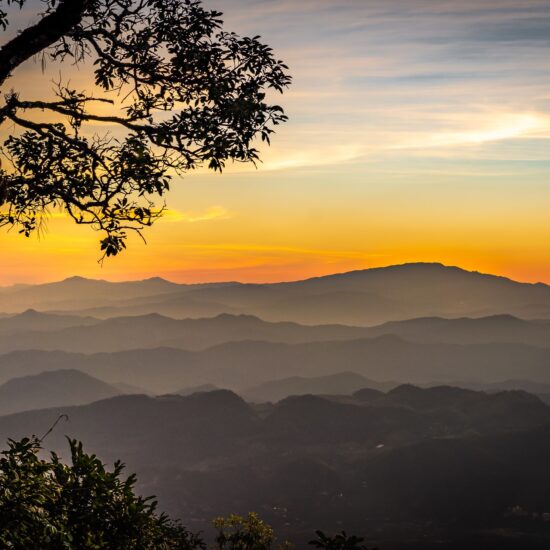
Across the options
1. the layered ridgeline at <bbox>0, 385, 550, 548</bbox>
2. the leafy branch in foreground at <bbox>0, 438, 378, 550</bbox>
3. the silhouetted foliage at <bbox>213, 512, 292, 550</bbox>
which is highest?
the leafy branch in foreground at <bbox>0, 438, 378, 550</bbox>

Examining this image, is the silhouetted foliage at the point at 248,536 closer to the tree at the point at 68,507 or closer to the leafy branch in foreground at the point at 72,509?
the leafy branch in foreground at the point at 72,509

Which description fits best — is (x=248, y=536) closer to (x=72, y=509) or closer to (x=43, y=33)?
(x=72, y=509)

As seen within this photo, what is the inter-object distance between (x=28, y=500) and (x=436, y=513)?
150501 mm

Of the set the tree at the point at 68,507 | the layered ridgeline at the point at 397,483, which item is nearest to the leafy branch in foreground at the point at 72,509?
the tree at the point at 68,507

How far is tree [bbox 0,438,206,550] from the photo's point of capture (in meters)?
13.3

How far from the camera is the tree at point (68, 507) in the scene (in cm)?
1332

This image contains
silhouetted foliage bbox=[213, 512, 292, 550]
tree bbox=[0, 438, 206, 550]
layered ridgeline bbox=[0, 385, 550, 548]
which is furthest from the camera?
layered ridgeline bbox=[0, 385, 550, 548]

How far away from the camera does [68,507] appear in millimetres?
15828

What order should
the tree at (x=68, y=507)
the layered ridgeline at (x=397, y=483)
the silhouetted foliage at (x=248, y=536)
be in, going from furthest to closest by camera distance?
the layered ridgeline at (x=397, y=483) < the silhouetted foliage at (x=248, y=536) < the tree at (x=68, y=507)

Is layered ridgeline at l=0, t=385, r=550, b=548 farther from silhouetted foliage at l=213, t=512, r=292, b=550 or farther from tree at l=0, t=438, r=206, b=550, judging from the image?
tree at l=0, t=438, r=206, b=550

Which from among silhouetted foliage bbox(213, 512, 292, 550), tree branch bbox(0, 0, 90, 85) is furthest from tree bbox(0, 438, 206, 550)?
tree branch bbox(0, 0, 90, 85)

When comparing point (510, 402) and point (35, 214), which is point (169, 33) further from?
point (510, 402)

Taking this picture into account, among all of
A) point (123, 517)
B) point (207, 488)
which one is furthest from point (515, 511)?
point (123, 517)

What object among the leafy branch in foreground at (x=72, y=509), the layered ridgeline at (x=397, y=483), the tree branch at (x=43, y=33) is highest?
the tree branch at (x=43, y=33)
